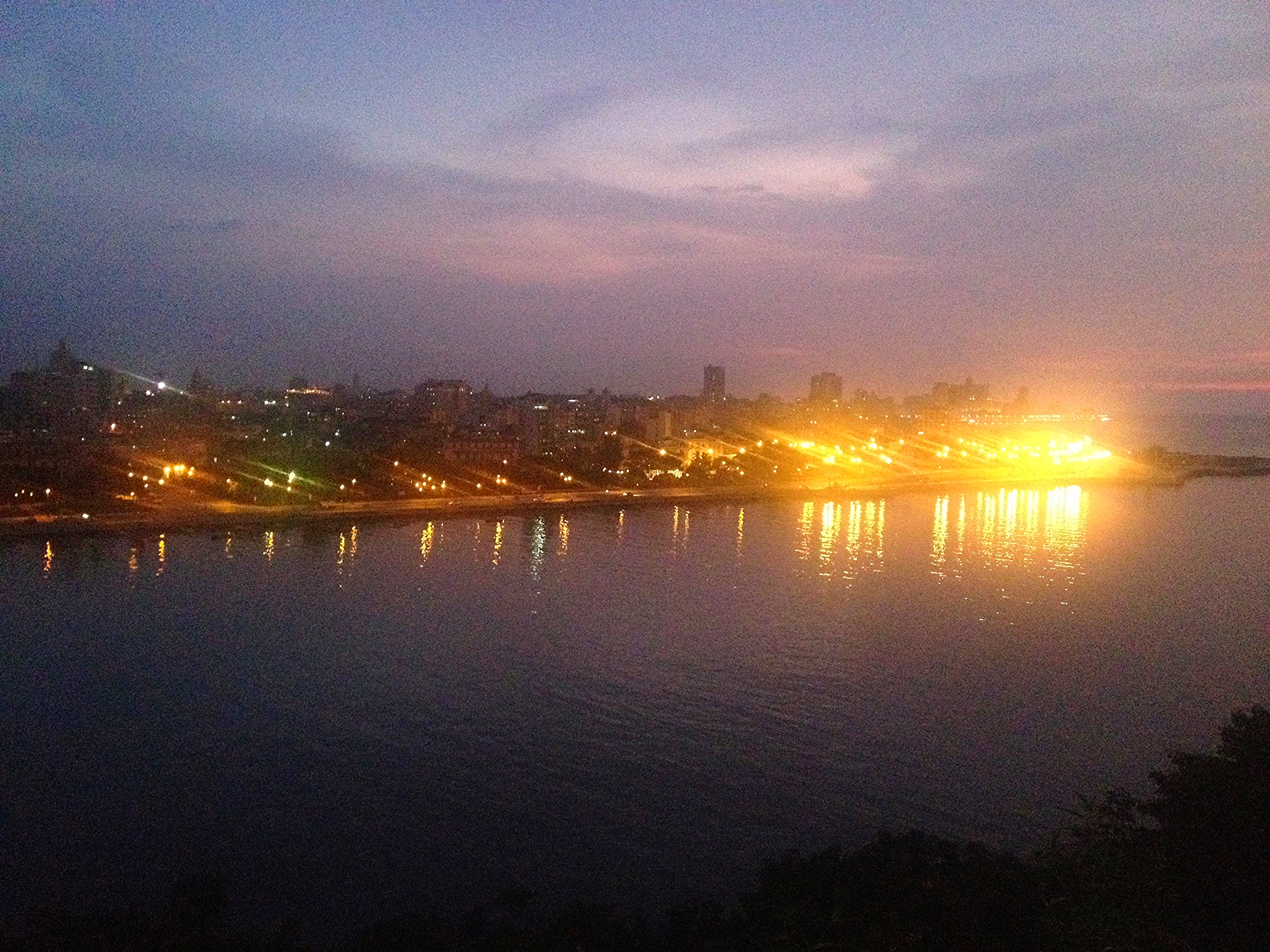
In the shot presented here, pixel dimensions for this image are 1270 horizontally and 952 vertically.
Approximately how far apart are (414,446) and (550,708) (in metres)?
12.3

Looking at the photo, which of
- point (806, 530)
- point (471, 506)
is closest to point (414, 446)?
point (471, 506)

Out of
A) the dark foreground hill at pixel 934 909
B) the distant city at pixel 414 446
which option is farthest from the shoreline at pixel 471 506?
the dark foreground hill at pixel 934 909

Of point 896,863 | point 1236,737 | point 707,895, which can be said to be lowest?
point 707,895

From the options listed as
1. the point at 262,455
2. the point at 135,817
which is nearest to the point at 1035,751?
the point at 135,817

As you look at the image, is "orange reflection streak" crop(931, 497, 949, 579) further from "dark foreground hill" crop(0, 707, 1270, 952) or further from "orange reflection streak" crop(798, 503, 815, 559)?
"dark foreground hill" crop(0, 707, 1270, 952)

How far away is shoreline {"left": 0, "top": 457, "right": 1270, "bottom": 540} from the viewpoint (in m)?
9.39

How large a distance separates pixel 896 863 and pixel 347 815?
179cm

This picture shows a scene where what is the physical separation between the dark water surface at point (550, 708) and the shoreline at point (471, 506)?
0.63m

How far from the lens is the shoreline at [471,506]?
30.8ft

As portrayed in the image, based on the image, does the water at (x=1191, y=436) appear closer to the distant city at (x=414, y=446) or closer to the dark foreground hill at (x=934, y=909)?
the distant city at (x=414, y=446)

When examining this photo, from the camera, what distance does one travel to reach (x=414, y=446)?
53.2ft

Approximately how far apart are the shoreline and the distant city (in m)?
0.36

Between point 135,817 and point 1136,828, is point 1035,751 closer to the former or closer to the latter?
point 1136,828

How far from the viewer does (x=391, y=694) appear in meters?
4.64
